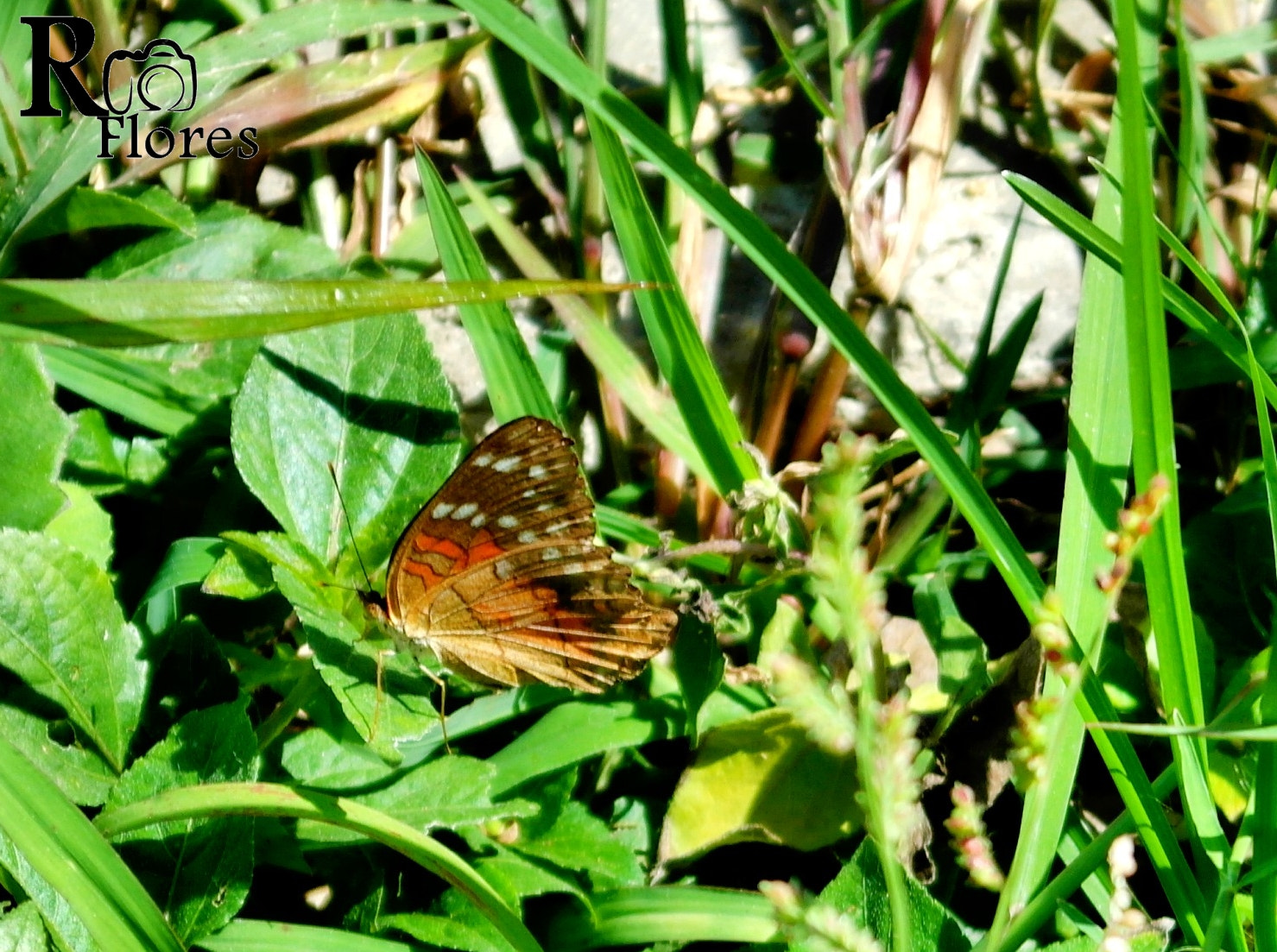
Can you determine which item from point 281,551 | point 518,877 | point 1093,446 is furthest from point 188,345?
point 1093,446

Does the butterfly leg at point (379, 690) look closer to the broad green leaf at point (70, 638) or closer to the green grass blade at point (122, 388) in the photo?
the broad green leaf at point (70, 638)

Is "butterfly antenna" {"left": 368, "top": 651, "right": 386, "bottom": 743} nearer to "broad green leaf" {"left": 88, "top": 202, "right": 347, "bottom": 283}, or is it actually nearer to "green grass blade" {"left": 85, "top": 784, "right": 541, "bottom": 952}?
"green grass blade" {"left": 85, "top": 784, "right": 541, "bottom": 952}

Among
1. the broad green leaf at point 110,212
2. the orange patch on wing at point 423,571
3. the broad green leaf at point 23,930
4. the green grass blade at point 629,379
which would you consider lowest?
the broad green leaf at point 23,930

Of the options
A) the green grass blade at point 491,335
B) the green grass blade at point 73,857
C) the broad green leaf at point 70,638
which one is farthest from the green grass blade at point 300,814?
the green grass blade at point 491,335

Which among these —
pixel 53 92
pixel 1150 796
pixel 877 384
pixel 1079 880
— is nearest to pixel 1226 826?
pixel 1150 796

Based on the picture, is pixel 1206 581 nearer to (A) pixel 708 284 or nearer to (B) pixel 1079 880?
(B) pixel 1079 880
